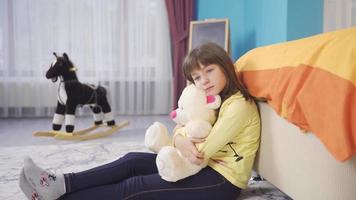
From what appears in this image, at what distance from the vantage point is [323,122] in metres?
0.87

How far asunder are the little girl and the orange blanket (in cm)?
13

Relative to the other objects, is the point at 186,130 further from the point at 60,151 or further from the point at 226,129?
the point at 60,151

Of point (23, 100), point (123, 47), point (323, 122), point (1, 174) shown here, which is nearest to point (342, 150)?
point (323, 122)

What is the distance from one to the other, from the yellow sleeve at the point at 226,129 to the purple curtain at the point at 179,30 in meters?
2.52

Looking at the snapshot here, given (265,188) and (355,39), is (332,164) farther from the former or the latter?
(265,188)

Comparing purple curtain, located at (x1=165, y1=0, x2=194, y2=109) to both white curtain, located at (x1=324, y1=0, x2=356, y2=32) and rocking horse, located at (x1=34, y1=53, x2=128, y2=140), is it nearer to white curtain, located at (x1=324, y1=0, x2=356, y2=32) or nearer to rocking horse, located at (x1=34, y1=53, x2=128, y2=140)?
rocking horse, located at (x1=34, y1=53, x2=128, y2=140)

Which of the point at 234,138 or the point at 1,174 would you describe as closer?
the point at 234,138

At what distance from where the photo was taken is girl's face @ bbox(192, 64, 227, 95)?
1262 mm

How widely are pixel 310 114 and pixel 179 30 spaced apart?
2945 millimetres

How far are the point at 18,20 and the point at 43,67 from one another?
1.74 feet

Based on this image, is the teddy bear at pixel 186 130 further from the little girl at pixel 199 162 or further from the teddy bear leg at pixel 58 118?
the teddy bear leg at pixel 58 118

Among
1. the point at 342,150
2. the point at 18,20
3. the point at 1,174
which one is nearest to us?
the point at 342,150

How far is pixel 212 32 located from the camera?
10.4 feet

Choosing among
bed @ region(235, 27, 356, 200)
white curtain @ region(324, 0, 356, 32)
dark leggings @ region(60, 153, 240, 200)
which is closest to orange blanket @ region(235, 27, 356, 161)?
bed @ region(235, 27, 356, 200)
